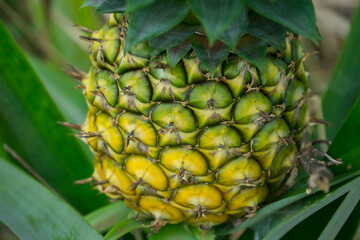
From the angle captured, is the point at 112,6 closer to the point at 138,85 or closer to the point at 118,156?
the point at 138,85

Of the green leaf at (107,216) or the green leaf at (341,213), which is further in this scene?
the green leaf at (107,216)

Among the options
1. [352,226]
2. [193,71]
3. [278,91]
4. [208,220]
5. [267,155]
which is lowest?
[352,226]

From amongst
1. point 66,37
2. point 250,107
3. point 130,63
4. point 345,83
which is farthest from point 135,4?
point 66,37

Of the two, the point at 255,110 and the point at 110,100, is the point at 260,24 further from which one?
the point at 110,100

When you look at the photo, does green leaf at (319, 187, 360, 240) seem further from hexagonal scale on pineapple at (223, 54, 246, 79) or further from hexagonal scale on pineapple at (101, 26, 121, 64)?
hexagonal scale on pineapple at (101, 26, 121, 64)

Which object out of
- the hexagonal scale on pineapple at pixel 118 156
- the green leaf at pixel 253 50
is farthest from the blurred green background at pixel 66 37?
the green leaf at pixel 253 50

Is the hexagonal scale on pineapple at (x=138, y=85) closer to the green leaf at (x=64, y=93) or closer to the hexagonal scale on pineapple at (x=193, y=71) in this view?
the hexagonal scale on pineapple at (x=193, y=71)

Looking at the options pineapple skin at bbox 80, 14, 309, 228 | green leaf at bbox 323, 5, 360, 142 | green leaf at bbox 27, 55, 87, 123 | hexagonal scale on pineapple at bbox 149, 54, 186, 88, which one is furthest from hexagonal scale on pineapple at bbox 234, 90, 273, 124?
green leaf at bbox 27, 55, 87, 123
